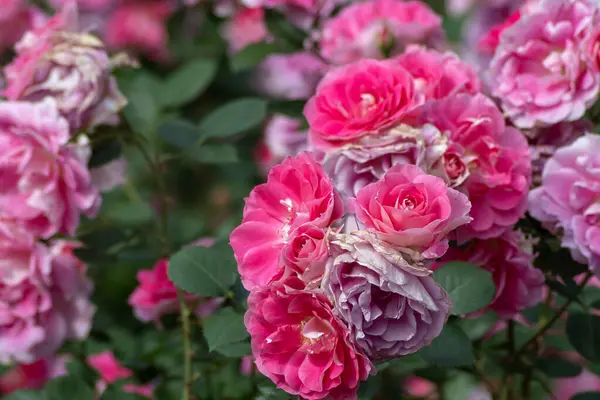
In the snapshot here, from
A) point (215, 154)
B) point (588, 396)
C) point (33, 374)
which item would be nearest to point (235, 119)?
point (215, 154)

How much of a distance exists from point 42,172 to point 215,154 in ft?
0.80

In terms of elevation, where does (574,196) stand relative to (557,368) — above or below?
above

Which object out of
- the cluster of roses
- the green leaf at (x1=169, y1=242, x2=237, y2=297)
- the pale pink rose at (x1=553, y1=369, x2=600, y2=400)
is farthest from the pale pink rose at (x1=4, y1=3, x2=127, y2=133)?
the pale pink rose at (x1=553, y1=369, x2=600, y2=400)

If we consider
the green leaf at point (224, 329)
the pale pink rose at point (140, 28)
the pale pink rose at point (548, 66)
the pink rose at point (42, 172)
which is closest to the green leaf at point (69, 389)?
the pink rose at point (42, 172)

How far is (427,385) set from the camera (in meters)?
1.68

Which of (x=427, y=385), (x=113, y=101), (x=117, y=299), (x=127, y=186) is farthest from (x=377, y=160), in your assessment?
(x=117, y=299)

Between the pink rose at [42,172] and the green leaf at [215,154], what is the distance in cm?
18

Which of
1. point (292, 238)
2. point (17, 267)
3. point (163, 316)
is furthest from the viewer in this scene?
point (163, 316)

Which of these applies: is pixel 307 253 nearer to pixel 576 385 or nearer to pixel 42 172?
pixel 42 172

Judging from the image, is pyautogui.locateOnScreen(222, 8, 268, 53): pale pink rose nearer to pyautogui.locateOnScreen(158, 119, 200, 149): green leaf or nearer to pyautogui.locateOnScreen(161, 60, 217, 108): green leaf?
pyautogui.locateOnScreen(161, 60, 217, 108): green leaf

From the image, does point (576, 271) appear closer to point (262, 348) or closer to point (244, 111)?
point (262, 348)

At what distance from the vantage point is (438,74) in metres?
0.83

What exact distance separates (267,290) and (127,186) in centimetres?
82

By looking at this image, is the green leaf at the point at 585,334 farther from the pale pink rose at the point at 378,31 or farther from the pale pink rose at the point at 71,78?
the pale pink rose at the point at 71,78
